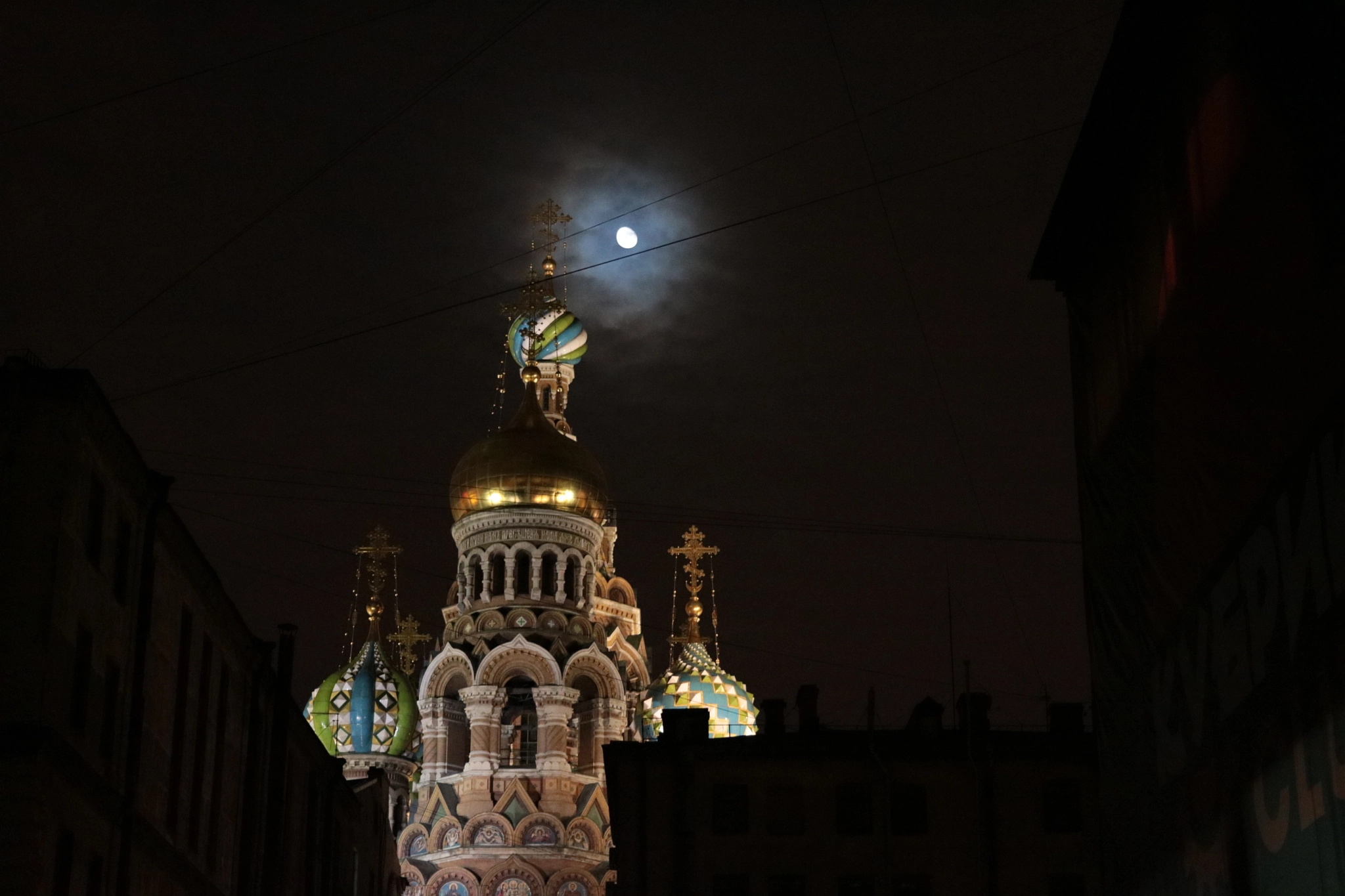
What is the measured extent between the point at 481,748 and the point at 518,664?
8.34 ft

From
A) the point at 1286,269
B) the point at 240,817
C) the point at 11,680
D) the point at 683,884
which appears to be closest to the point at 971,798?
the point at 683,884

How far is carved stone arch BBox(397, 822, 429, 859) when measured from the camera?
6044 centimetres

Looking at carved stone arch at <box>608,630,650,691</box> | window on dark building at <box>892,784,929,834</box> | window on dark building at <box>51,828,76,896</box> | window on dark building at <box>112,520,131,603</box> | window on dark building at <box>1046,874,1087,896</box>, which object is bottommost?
window on dark building at <box>51,828,76,896</box>

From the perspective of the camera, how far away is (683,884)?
128 feet

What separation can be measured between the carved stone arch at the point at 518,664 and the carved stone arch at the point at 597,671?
0.48 metres

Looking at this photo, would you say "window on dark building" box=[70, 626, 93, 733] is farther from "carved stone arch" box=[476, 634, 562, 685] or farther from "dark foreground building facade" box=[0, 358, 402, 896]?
"carved stone arch" box=[476, 634, 562, 685]

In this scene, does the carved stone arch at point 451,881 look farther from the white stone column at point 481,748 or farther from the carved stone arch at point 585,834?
the carved stone arch at point 585,834

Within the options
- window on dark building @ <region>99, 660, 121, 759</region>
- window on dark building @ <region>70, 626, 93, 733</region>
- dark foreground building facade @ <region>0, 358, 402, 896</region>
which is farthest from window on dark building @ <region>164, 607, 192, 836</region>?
window on dark building @ <region>70, 626, 93, 733</region>

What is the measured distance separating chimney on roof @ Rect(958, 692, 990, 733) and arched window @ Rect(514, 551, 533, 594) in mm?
23185

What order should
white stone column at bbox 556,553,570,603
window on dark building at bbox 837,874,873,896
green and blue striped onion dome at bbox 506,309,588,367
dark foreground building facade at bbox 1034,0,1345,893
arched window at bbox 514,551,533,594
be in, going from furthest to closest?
green and blue striped onion dome at bbox 506,309,588,367, arched window at bbox 514,551,533,594, white stone column at bbox 556,553,570,603, window on dark building at bbox 837,874,873,896, dark foreground building facade at bbox 1034,0,1345,893

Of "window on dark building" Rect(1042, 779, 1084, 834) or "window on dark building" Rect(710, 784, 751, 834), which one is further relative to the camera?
"window on dark building" Rect(710, 784, 751, 834)

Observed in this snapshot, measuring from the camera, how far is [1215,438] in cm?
1560

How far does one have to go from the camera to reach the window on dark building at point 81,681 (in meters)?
21.6

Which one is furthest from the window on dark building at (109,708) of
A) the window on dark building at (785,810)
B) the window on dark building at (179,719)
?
the window on dark building at (785,810)
